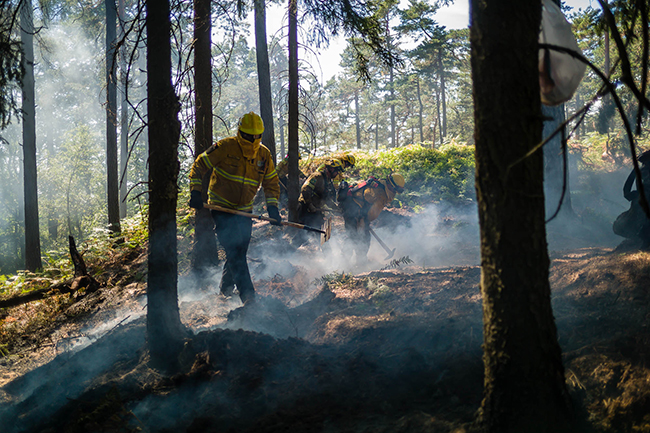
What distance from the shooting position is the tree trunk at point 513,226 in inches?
76.6

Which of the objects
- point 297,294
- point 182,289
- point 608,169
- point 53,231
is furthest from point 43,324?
point 53,231

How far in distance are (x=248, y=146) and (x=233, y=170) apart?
40 centimetres

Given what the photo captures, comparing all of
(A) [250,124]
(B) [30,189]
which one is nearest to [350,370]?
(A) [250,124]

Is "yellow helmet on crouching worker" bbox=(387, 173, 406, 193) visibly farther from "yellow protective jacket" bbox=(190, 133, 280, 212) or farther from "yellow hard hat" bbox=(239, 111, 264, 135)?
"yellow hard hat" bbox=(239, 111, 264, 135)

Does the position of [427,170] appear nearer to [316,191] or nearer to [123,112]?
[316,191]

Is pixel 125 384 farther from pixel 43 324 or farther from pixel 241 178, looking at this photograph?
pixel 43 324

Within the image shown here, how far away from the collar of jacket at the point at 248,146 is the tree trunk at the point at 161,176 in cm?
143

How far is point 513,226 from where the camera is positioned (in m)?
1.99

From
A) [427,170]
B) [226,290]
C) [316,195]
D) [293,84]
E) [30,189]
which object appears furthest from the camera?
[427,170]

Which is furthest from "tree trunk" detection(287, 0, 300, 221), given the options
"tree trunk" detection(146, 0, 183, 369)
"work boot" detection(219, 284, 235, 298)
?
"tree trunk" detection(146, 0, 183, 369)

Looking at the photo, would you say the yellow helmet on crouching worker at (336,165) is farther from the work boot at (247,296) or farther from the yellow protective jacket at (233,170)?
the work boot at (247,296)

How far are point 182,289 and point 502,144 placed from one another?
258 inches

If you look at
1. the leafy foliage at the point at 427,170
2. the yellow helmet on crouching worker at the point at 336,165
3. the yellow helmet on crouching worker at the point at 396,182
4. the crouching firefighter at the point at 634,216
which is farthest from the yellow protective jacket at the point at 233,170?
the leafy foliage at the point at 427,170

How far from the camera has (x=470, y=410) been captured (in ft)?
8.14
